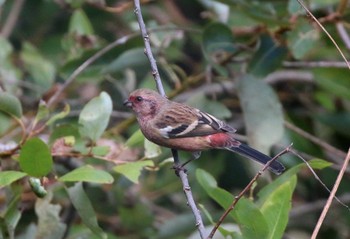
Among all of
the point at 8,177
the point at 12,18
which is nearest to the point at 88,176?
the point at 8,177

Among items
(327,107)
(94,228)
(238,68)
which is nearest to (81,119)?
(94,228)

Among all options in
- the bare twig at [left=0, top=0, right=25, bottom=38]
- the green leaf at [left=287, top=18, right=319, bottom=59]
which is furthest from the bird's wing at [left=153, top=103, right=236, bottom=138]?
the bare twig at [left=0, top=0, right=25, bottom=38]

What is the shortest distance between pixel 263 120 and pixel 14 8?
245cm

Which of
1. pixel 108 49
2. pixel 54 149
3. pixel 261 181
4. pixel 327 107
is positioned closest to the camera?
pixel 54 149

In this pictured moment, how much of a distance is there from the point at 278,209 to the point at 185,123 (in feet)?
3.92

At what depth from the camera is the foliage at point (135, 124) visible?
4.50 metres

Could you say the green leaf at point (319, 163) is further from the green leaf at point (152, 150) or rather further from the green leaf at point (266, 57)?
the green leaf at point (266, 57)

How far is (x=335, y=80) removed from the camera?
5918 mm

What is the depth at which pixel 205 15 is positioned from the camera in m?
6.43

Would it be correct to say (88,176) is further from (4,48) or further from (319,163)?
(4,48)

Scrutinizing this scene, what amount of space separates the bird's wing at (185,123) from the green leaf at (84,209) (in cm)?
65

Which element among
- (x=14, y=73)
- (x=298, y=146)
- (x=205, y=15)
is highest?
(x=205, y=15)

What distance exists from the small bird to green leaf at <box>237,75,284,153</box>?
0.22 m

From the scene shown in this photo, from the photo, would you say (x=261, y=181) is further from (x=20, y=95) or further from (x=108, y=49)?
(x=20, y=95)
